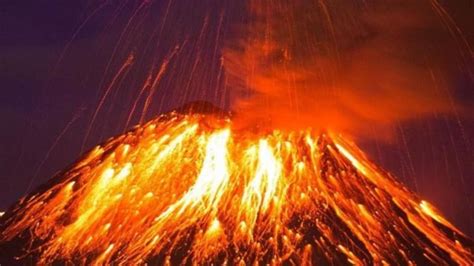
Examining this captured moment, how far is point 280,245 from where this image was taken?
20703 millimetres

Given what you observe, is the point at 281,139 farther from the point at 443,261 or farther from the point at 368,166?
the point at 443,261

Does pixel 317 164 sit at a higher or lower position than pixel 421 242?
higher

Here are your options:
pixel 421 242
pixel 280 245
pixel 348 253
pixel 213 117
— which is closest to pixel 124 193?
pixel 213 117

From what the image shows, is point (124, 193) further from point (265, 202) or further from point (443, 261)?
point (443, 261)

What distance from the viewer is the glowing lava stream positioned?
20984 mm

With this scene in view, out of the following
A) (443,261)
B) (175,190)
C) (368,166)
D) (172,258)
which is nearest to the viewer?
(172,258)

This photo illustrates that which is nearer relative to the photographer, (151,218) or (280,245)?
(280,245)

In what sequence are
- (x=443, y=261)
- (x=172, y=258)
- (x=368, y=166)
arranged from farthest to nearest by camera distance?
(x=368, y=166)
(x=443, y=261)
(x=172, y=258)

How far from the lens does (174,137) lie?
2647cm

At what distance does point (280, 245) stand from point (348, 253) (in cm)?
195

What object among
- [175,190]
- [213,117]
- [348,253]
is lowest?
[348,253]

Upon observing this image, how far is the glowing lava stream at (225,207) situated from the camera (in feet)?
68.8

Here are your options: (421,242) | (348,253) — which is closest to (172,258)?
(348,253)

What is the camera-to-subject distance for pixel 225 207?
23141 mm
